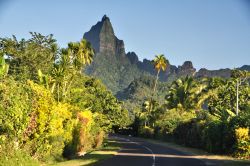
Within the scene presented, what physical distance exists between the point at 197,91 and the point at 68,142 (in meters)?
44.5

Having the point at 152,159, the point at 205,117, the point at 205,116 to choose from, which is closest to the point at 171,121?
the point at 205,116

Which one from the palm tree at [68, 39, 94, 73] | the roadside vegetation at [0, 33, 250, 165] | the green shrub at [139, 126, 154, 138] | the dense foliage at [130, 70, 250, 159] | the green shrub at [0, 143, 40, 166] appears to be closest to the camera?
the green shrub at [0, 143, 40, 166]

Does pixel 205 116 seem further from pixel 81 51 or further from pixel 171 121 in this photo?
pixel 81 51

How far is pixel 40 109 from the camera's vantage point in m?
27.5

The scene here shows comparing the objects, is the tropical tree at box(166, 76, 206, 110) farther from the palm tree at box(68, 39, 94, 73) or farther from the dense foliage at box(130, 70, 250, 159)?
the palm tree at box(68, 39, 94, 73)

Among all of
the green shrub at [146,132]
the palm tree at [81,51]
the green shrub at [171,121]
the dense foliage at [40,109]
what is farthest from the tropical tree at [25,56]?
the green shrub at [146,132]

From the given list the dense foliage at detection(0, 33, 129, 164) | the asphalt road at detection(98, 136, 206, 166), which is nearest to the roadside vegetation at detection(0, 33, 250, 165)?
the dense foliage at detection(0, 33, 129, 164)

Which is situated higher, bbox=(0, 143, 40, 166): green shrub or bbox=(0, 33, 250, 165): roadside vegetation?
bbox=(0, 33, 250, 165): roadside vegetation

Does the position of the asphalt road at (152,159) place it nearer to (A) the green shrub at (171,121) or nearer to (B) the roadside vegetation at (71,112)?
(B) the roadside vegetation at (71,112)

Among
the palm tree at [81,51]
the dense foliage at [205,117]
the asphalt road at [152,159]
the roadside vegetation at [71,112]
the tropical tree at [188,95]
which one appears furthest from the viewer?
the tropical tree at [188,95]

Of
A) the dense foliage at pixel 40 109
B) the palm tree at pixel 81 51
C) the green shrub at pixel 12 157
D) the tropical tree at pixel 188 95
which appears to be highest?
the palm tree at pixel 81 51

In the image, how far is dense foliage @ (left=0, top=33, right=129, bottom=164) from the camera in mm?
22031

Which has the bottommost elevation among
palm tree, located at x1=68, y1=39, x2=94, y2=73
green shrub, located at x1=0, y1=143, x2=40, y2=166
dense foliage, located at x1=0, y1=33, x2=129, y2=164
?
green shrub, located at x1=0, y1=143, x2=40, y2=166

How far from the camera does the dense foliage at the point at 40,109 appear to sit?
22.0 metres
